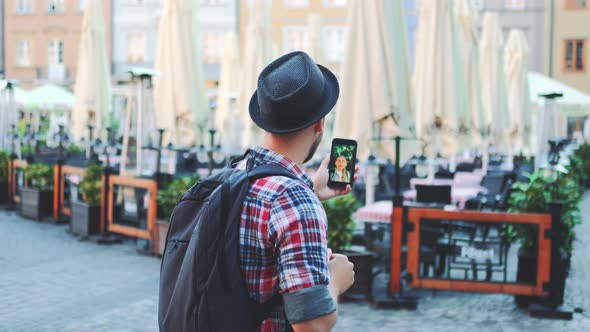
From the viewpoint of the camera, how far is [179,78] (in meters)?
16.6

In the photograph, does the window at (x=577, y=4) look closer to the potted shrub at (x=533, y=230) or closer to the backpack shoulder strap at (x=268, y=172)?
the potted shrub at (x=533, y=230)

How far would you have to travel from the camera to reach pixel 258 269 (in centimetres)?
220

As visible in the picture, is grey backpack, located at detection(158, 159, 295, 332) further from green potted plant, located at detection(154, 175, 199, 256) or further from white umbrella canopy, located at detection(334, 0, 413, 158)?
white umbrella canopy, located at detection(334, 0, 413, 158)

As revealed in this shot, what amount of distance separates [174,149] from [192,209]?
1374cm

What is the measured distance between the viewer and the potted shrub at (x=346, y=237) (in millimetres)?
8023

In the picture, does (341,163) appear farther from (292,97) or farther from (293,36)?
(293,36)

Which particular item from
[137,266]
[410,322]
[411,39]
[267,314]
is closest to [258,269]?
[267,314]

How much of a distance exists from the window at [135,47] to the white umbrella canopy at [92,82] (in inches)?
994

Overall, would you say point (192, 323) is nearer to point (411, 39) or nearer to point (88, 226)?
point (88, 226)

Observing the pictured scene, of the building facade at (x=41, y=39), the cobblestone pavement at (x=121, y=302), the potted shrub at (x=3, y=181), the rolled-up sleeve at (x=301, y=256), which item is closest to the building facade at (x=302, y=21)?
the building facade at (x=41, y=39)

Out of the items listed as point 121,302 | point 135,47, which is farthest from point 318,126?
point 135,47

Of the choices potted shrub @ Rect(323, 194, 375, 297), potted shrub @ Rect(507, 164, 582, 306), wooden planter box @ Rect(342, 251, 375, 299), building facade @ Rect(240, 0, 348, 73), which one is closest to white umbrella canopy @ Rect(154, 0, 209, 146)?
potted shrub @ Rect(323, 194, 375, 297)

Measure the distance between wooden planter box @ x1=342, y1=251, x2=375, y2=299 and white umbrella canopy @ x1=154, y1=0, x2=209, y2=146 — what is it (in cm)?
868

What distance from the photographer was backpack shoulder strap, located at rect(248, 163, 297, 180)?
87.0 inches
